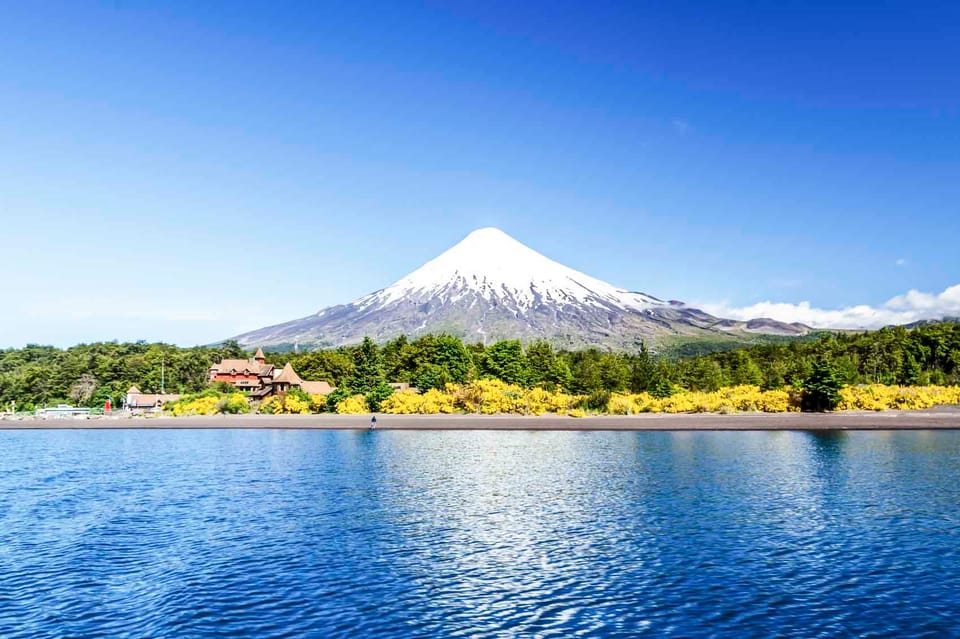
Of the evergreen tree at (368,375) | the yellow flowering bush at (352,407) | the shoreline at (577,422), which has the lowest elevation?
the shoreline at (577,422)

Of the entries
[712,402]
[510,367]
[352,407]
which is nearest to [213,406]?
[352,407]

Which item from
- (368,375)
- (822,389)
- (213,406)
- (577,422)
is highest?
(368,375)

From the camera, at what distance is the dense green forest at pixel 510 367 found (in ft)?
324

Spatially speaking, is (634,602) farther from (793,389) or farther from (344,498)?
(793,389)

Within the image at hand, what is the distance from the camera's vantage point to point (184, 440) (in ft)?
219

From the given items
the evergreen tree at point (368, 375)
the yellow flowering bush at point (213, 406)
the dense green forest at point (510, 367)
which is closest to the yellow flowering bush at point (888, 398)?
the dense green forest at point (510, 367)

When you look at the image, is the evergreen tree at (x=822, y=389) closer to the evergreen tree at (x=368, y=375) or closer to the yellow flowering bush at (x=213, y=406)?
the evergreen tree at (x=368, y=375)

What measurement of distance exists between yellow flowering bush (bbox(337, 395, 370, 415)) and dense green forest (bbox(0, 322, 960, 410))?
503 centimetres

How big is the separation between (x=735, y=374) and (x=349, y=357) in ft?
236

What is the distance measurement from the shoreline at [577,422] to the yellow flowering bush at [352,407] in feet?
4.76

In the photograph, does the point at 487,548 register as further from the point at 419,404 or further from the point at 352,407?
the point at 352,407

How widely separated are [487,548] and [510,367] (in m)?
80.6

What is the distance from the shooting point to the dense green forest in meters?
98.8

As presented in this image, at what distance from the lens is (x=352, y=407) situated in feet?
307
